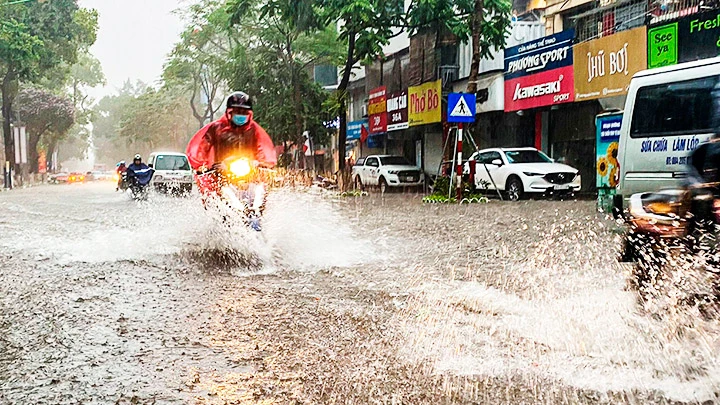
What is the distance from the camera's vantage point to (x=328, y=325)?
5.30 metres

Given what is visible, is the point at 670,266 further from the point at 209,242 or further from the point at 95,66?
the point at 95,66

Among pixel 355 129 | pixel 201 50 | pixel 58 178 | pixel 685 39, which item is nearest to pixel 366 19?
pixel 685 39

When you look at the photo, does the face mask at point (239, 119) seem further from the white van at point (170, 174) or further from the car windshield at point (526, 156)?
the white van at point (170, 174)

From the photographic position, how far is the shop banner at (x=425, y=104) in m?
26.5

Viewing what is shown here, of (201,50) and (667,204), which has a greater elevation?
(201,50)

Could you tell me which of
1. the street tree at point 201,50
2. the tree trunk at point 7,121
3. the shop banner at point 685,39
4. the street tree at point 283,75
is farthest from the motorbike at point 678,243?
the tree trunk at point 7,121

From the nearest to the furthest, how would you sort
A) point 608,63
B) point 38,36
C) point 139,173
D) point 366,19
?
point 608,63 → point 366,19 → point 139,173 → point 38,36

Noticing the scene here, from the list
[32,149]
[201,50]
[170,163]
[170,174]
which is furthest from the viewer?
[32,149]

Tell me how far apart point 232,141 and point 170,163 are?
732 inches

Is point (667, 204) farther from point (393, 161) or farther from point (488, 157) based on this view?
point (393, 161)

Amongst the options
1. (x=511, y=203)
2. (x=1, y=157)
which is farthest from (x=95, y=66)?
(x=511, y=203)

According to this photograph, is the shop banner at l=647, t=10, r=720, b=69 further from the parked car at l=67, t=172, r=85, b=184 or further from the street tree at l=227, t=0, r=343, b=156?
the parked car at l=67, t=172, r=85, b=184

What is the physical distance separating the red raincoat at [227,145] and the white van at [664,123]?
15.8ft

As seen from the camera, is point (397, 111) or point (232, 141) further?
point (397, 111)
